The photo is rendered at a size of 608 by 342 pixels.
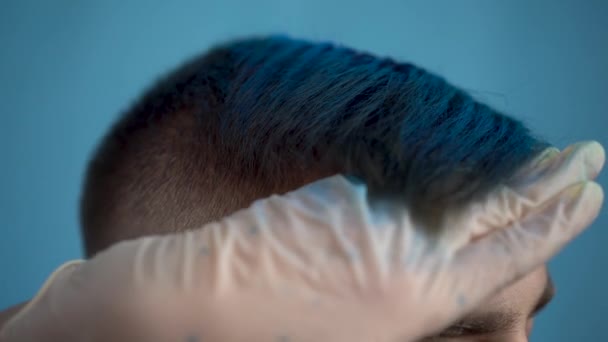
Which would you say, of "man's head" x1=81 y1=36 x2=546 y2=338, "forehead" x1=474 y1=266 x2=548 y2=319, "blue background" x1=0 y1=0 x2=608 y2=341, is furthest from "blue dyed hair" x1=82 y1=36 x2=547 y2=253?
"blue background" x1=0 y1=0 x2=608 y2=341

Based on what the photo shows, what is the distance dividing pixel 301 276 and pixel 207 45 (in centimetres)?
77

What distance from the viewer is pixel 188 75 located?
57cm

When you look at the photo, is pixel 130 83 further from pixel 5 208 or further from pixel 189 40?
pixel 5 208

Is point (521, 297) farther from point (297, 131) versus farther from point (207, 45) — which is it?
point (207, 45)

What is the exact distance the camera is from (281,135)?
1.68 feet

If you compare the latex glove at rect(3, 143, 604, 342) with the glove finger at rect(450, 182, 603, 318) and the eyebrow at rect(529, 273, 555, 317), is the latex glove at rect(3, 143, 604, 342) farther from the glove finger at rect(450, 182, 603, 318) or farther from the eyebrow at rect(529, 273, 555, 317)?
the eyebrow at rect(529, 273, 555, 317)

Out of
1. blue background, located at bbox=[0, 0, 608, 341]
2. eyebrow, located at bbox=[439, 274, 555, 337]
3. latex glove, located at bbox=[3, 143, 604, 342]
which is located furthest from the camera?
blue background, located at bbox=[0, 0, 608, 341]

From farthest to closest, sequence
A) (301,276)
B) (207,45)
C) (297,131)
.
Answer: (207,45) → (297,131) → (301,276)

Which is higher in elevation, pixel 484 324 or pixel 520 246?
pixel 520 246

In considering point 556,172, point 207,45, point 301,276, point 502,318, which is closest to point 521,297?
point 502,318

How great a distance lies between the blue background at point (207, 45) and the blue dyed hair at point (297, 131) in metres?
0.45

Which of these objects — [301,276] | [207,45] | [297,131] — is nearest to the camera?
[301,276]

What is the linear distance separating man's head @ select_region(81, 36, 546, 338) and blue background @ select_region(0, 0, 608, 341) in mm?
456

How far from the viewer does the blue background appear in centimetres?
102
